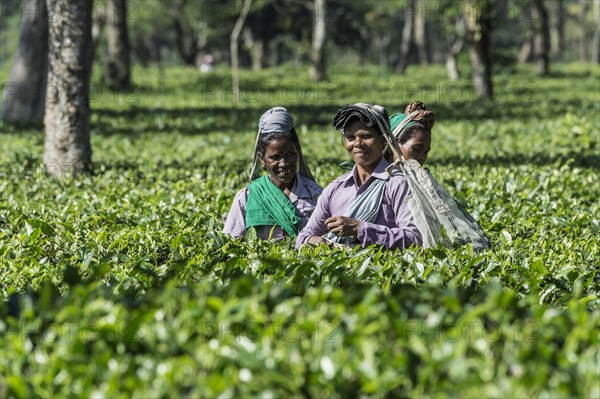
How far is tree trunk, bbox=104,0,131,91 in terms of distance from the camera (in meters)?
27.4

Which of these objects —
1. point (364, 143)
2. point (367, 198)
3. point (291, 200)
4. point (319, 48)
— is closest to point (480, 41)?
point (319, 48)

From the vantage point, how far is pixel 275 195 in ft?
20.7

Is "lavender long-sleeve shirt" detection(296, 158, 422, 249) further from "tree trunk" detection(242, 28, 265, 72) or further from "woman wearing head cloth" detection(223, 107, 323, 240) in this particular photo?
"tree trunk" detection(242, 28, 265, 72)

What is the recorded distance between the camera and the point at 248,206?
6363 millimetres

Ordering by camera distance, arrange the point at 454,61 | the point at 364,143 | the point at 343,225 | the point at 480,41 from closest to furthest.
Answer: the point at 343,225 → the point at 364,143 → the point at 480,41 → the point at 454,61

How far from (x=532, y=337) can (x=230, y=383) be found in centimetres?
105

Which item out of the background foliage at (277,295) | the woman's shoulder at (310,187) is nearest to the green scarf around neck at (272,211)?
the woman's shoulder at (310,187)

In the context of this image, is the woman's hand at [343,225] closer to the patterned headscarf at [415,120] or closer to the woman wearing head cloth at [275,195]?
the woman wearing head cloth at [275,195]

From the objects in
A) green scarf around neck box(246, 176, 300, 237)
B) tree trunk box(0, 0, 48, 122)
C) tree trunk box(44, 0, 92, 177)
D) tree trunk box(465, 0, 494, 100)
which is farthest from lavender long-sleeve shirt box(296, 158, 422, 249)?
tree trunk box(465, 0, 494, 100)

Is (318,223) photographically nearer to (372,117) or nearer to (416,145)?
(372,117)

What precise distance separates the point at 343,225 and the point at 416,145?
4.51ft

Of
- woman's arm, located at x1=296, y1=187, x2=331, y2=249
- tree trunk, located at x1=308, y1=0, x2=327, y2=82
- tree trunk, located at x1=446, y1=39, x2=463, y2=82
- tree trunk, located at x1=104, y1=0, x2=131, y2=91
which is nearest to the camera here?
woman's arm, located at x1=296, y1=187, x2=331, y2=249

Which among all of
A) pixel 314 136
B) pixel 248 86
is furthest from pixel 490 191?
pixel 248 86

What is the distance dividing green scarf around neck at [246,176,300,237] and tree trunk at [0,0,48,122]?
1470 centimetres
